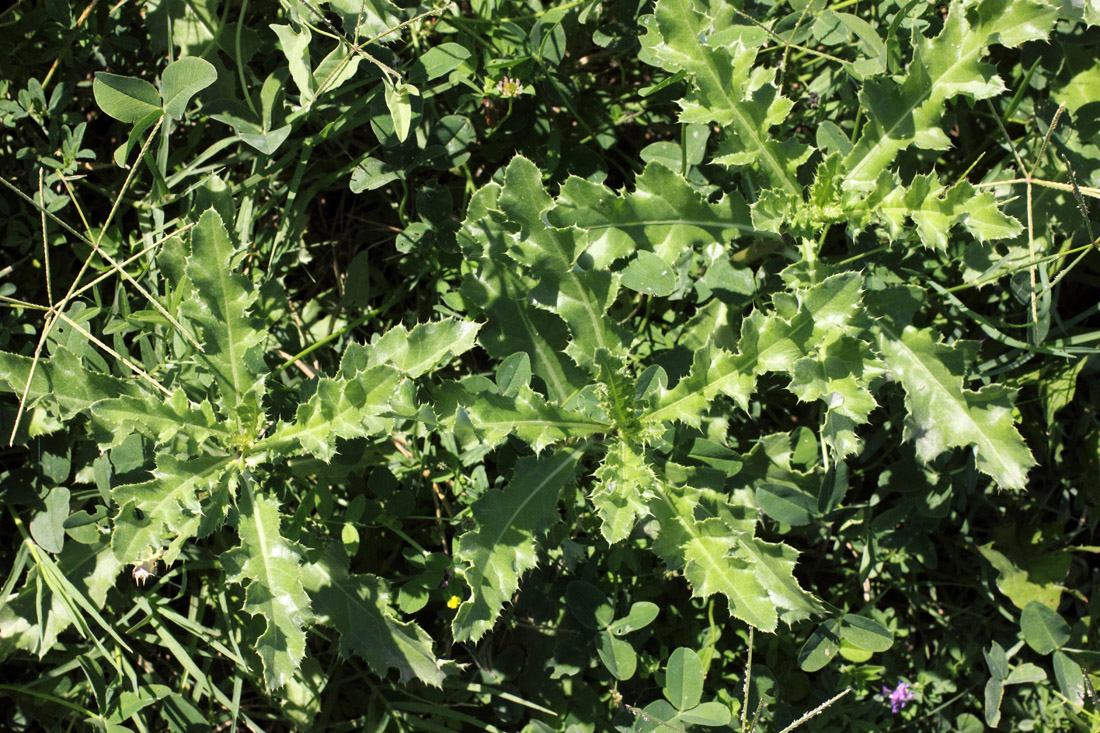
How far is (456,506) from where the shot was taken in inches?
148

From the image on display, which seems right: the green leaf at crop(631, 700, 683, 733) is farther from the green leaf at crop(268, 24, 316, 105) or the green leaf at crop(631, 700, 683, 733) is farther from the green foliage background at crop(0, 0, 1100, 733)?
the green leaf at crop(268, 24, 316, 105)

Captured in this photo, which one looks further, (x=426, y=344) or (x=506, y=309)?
(x=506, y=309)

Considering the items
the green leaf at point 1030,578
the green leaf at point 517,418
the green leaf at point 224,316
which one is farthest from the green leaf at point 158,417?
the green leaf at point 1030,578

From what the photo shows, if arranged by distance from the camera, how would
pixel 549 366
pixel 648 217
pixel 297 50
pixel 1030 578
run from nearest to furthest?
pixel 297 50
pixel 648 217
pixel 549 366
pixel 1030 578

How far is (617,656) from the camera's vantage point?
3.35 meters

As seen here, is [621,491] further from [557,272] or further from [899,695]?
[899,695]

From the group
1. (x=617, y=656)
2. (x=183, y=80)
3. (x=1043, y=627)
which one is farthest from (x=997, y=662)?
(x=183, y=80)

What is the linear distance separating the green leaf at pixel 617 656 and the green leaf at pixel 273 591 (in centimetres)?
114

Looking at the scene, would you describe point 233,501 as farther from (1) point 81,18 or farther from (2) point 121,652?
(1) point 81,18

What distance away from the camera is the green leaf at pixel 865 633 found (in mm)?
3395

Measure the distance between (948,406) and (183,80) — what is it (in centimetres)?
317

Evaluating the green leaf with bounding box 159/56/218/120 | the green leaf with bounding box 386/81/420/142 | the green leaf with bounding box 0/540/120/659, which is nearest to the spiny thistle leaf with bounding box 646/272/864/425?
the green leaf with bounding box 386/81/420/142

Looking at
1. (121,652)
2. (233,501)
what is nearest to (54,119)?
(233,501)

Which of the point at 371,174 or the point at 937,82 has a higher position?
the point at 937,82
